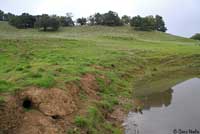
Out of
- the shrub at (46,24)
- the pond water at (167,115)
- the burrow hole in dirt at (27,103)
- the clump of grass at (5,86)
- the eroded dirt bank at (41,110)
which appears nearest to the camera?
the eroded dirt bank at (41,110)

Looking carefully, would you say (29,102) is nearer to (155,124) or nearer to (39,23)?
(155,124)

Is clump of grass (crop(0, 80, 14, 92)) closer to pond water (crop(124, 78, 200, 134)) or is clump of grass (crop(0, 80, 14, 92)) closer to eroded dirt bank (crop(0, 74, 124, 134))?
eroded dirt bank (crop(0, 74, 124, 134))

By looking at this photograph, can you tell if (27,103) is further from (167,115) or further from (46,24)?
(46,24)

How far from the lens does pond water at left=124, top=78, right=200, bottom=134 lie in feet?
50.2

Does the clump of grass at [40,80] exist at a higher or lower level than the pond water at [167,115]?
higher

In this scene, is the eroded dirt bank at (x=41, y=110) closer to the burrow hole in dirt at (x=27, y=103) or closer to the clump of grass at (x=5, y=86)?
the burrow hole in dirt at (x=27, y=103)

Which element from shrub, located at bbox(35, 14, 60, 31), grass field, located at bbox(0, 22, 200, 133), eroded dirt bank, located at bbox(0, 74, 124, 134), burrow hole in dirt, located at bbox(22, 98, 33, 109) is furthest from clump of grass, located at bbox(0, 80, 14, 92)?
shrub, located at bbox(35, 14, 60, 31)

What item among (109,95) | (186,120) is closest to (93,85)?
(109,95)

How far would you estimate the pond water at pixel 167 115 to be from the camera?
1531 centimetres

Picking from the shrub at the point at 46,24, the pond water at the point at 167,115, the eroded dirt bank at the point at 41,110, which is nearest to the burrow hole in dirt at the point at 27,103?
the eroded dirt bank at the point at 41,110

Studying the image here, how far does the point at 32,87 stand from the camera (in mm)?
15359

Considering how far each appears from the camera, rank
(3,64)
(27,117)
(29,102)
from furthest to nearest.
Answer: (3,64), (29,102), (27,117)

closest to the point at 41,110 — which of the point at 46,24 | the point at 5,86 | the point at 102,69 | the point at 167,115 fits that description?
the point at 5,86

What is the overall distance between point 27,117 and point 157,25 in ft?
275
